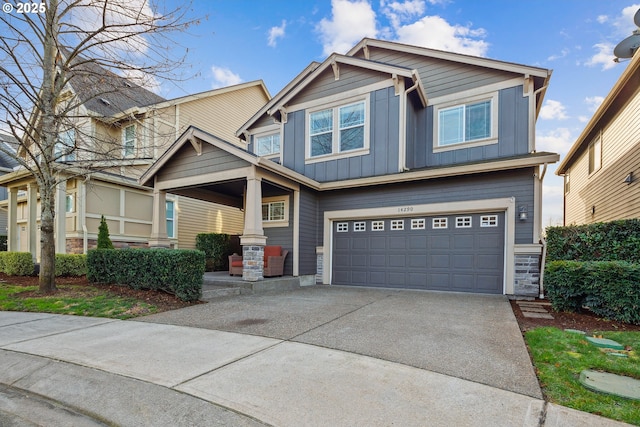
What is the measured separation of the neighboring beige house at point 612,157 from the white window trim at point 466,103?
2.92m

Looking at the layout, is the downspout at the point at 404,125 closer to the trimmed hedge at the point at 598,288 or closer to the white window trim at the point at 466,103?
the white window trim at the point at 466,103

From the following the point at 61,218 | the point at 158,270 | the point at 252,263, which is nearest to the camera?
the point at 158,270

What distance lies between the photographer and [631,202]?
341 inches

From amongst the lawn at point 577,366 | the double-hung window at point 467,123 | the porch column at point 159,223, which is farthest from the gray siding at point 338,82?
the lawn at point 577,366

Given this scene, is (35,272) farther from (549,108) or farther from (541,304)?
(549,108)

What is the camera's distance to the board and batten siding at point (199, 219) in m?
14.9

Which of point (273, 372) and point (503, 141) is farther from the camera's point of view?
point (503, 141)

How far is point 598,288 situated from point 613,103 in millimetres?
A: 7115

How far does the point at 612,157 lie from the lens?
1005cm

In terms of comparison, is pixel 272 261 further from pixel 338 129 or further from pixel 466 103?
pixel 466 103

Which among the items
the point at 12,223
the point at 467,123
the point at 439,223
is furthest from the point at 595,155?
the point at 12,223

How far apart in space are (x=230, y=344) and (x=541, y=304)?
21.3 ft

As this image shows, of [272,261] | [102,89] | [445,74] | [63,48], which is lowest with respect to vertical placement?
[272,261]

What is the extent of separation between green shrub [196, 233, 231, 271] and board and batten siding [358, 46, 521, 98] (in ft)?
29.4
